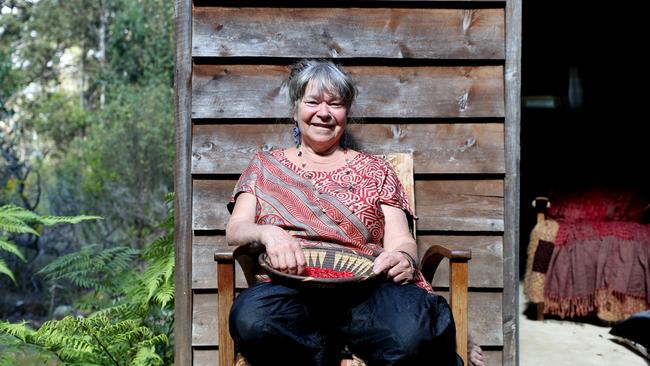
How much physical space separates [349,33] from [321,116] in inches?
19.9

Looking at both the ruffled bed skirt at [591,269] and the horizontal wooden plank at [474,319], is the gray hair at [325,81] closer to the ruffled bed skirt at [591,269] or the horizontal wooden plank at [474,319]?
the horizontal wooden plank at [474,319]

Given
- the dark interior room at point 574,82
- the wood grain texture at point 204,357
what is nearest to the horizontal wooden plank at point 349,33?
the wood grain texture at point 204,357

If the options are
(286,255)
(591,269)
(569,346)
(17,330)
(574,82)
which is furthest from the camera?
(574,82)

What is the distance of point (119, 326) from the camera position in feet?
7.93

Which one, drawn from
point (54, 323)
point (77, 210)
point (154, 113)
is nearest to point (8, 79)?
point (154, 113)

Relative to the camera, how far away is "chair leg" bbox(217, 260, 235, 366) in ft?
5.74

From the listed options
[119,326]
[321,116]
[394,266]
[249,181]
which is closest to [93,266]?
[119,326]

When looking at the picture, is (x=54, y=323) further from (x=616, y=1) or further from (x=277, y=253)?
(x=616, y=1)

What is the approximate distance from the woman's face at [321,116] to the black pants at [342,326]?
562mm

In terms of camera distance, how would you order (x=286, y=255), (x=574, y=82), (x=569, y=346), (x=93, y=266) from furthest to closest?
(x=574, y=82) → (x=569, y=346) → (x=93, y=266) → (x=286, y=255)

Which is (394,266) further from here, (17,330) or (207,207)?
(17,330)

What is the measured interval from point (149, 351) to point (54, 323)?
1.43 feet

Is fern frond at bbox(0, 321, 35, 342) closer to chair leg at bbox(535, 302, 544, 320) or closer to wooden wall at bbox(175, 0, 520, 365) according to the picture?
wooden wall at bbox(175, 0, 520, 365)

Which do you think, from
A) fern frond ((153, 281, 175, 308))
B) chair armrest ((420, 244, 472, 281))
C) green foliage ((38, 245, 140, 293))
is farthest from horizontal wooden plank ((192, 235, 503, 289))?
green foliage ((38, 245, 140, 293))
